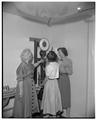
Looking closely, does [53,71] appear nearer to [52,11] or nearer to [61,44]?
[61,44]

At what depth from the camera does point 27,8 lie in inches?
39.4

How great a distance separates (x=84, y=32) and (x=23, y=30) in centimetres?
40

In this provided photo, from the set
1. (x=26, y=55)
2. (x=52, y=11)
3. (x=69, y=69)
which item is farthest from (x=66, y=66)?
(x=52, y=11)

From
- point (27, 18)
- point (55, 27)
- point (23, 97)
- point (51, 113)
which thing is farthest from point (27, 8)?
point (51, 113)

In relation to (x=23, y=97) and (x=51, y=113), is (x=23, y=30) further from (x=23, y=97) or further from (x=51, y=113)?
(x=51, y=113)

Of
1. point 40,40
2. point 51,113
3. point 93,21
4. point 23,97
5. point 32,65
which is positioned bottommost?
point 51,113

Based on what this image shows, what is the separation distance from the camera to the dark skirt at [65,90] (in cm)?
100

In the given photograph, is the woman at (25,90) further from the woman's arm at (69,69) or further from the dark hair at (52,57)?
the woman's arm at (69,69)

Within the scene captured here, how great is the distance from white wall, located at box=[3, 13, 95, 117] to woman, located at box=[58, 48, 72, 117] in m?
0.03

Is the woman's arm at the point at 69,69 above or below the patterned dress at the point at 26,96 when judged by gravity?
above

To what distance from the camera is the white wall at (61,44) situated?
0.98 m

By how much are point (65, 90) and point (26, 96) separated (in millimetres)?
258

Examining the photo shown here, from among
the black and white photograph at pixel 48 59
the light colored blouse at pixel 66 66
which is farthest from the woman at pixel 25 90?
the light colored blouse at pixel 66 66

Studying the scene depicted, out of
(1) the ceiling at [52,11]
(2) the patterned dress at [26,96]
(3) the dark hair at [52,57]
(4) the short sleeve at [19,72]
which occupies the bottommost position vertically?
(2) the patterned dress at [26,96]
